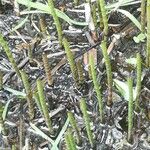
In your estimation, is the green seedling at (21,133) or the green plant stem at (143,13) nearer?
the green seedling at (21,133)

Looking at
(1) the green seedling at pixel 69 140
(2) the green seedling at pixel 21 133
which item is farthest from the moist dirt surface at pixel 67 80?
(1) the green seedling at pixel 69 140

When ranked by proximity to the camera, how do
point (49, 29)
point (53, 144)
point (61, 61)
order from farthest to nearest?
point (49, 29), point (61, 61), point (53, 144)

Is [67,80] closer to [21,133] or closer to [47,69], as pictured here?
[47,69]

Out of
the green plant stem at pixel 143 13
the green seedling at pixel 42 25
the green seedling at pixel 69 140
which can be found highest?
the green seedling at pixel 42 25

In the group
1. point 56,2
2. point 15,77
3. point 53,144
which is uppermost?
point 56,2

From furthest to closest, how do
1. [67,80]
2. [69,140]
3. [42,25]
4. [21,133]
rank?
[42,25] → [67,80] → [21,133] → [69,140]

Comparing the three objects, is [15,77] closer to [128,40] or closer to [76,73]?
[76,73]

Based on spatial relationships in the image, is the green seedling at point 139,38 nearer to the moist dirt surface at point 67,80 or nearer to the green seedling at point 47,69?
the moist dirt surface at point 67,80

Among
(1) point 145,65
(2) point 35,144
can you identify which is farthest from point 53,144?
(1) point 145,65

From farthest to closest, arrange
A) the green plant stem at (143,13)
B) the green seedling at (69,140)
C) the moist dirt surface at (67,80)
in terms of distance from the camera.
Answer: the green plant stem at (143,13)
the moist dirt surface at (67,80)
the green seedling at (69,140)

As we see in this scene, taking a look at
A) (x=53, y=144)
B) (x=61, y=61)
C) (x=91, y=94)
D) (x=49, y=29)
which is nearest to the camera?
(x=53, y=144)

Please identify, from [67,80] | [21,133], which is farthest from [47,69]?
[21,133]
